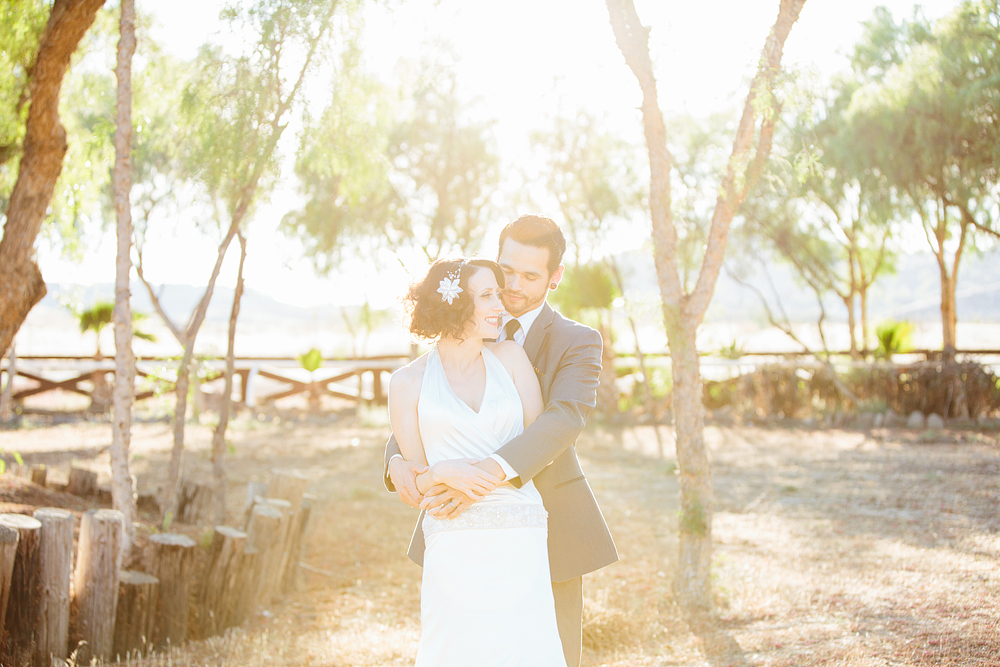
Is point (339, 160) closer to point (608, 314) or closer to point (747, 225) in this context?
point (608, 314)

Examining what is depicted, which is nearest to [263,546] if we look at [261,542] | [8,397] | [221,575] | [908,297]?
[261,542]

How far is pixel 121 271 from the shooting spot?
4.32m

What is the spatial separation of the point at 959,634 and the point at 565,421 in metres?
2.57

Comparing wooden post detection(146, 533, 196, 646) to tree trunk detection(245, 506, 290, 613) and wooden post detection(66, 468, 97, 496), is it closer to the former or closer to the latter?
A: tree trunk detection(245, 506, 290, 613)

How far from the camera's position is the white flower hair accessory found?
243 cm

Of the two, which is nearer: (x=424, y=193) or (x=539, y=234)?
(x=539, y=234)

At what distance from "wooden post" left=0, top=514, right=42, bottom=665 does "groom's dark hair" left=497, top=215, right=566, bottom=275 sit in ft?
8.91

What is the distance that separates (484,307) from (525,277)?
1.51 ft

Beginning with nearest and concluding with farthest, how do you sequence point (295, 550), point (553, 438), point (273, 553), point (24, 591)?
1. point (553, 438)
2. point (24, 591)
3. point (273, 553)
4. point (295, 550)

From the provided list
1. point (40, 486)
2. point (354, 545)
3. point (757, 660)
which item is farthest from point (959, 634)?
point (40, 486)

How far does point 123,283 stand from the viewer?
4309mm

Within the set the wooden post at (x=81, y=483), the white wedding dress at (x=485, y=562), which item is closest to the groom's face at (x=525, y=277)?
the white wedding dress at (x=485, y=562)

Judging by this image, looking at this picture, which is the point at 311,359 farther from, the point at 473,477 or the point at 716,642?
the point at 473,477

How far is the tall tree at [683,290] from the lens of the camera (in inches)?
169
